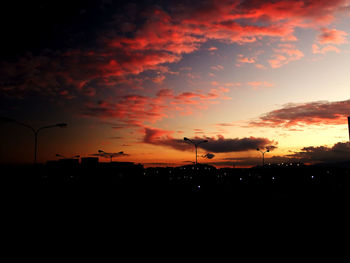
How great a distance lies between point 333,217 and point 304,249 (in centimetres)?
1207

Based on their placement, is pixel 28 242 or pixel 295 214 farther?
pixel 295 214

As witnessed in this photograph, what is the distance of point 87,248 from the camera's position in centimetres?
1337

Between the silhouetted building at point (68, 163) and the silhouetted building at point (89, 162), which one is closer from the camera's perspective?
the silhouetted building at point (68, 163)

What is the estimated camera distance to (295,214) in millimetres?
25062

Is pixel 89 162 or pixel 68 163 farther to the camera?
pixel 89 162

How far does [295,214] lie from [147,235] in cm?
1472

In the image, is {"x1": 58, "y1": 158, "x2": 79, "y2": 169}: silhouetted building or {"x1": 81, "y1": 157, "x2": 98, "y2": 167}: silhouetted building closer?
{"x1": 58, "y1": 158, "x2": 79, "y2": 169}: silhouetted building

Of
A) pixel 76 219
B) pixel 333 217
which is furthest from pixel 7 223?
pixel 333 217

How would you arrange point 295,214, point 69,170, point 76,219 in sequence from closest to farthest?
point 76,219, point 295,214, point 69,170

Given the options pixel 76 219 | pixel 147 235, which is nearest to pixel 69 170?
pixel 76 219

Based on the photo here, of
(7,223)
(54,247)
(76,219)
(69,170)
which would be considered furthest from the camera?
(69,170)

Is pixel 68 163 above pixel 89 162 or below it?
below

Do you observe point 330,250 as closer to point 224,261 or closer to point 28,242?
point 224,261

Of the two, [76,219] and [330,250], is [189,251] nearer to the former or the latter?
[330,250]
